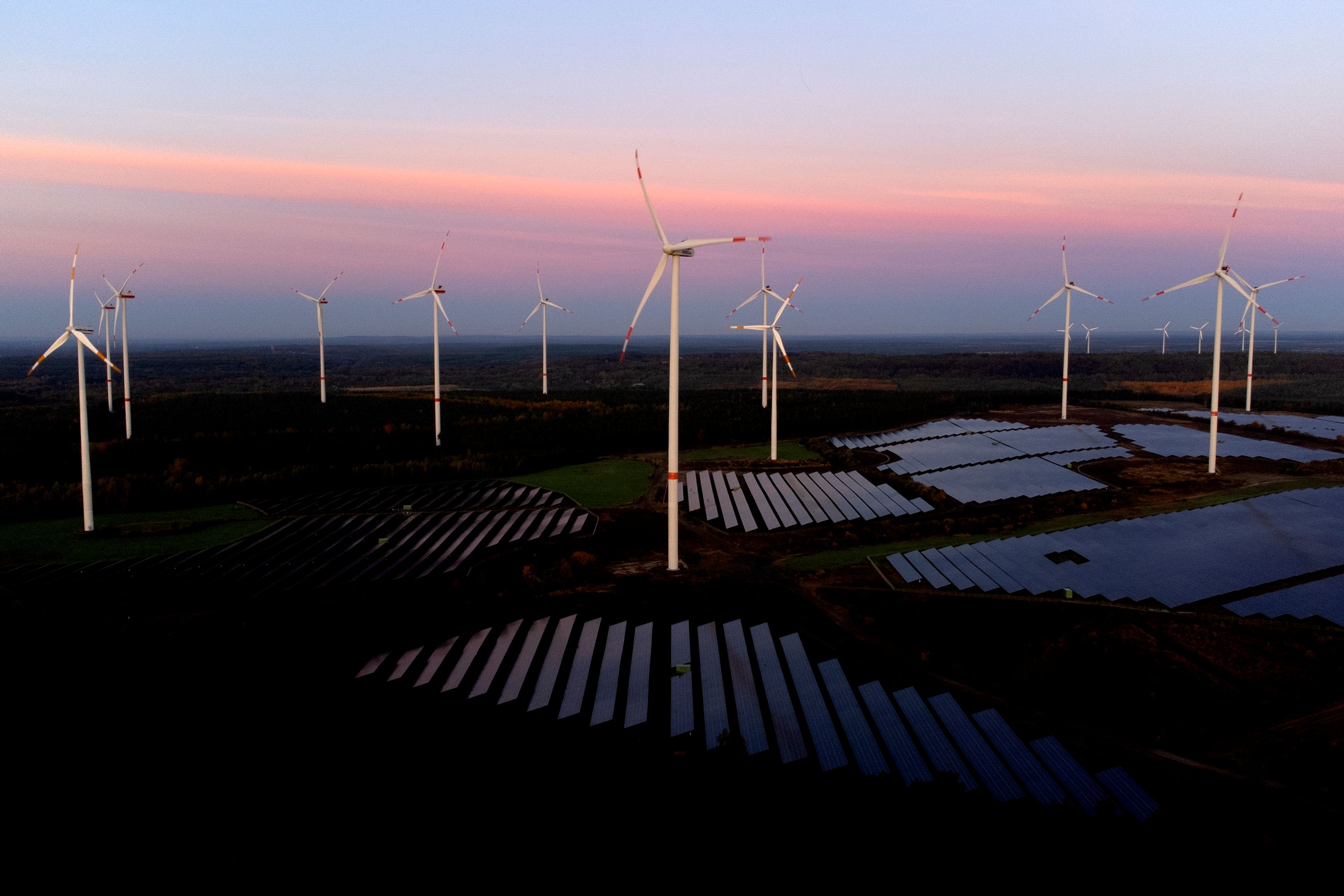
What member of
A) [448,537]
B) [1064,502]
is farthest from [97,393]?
[1064,502]

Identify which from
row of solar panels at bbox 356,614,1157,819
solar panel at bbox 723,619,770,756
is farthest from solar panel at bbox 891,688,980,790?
solar panel at bbox 723,619,770,756

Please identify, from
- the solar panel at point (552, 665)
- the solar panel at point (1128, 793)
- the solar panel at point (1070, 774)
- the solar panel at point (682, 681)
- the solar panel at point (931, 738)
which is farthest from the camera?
the solar panel at point (552, 665)

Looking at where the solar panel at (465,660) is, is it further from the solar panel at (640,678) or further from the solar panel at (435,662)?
the solar panel at (640,678)

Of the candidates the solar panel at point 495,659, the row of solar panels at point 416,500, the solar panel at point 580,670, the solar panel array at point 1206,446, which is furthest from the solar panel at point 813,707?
the solar panel array at point 1206,446

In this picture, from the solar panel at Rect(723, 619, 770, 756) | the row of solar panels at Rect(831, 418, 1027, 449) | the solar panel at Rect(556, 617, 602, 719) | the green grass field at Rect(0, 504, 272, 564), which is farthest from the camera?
the row of solar panels at Rect(831, 418, 1027, 449)

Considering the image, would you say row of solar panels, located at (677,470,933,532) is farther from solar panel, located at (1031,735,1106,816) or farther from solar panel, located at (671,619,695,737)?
solar panel, located at (1031,735,1106,816)

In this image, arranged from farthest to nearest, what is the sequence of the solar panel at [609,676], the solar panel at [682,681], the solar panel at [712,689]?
the solar panel at [609,676], the solar panel at [682,681], the solar panel at [712,689]
